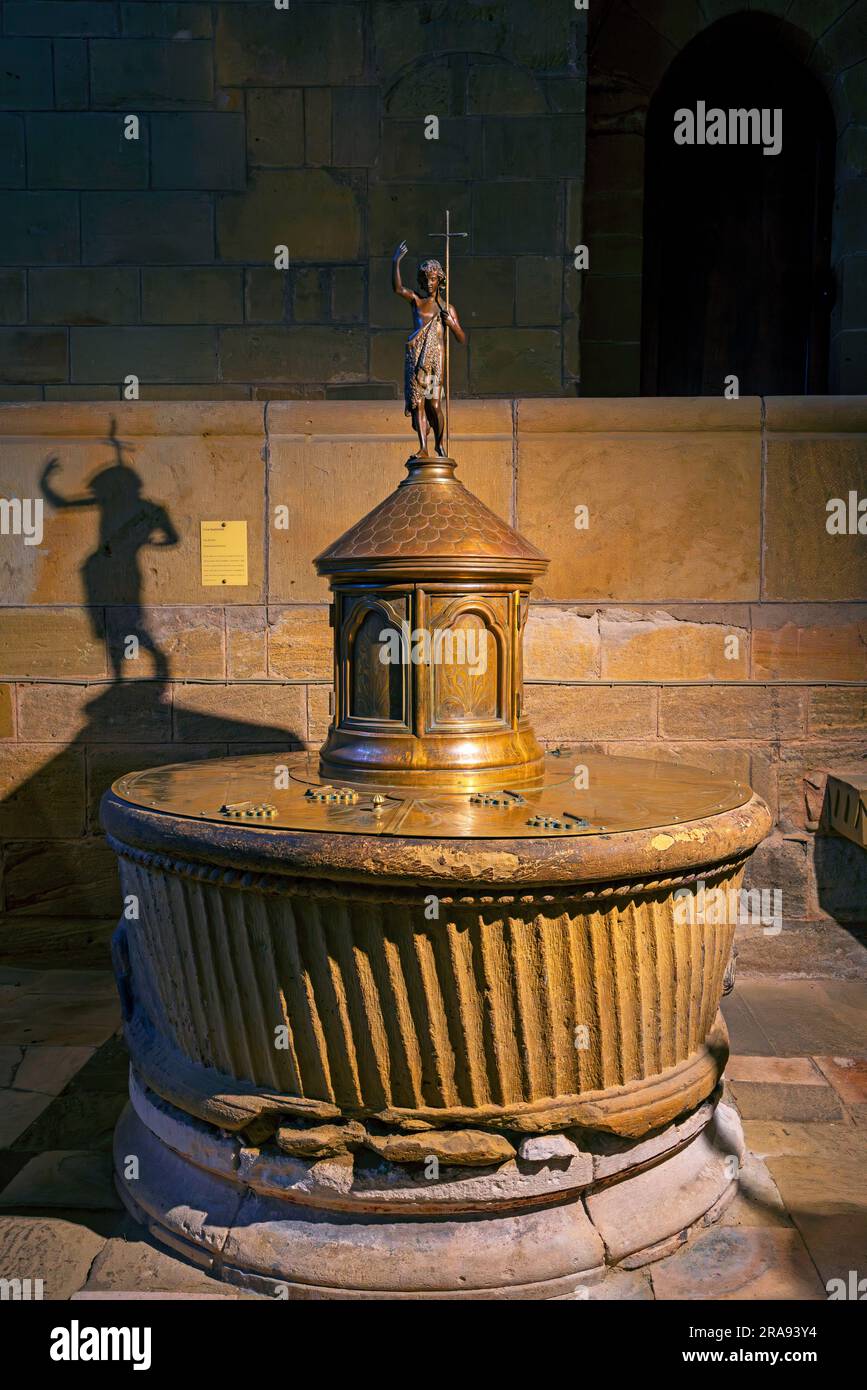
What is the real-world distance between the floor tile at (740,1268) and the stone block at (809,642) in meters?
2.38

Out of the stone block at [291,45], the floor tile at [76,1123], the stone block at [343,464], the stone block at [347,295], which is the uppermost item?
the stone block at [291,45]

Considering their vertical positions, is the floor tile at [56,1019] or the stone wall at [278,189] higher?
the stone wall at [278,189]

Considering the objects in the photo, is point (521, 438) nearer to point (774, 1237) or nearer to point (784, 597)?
point (784, 597)

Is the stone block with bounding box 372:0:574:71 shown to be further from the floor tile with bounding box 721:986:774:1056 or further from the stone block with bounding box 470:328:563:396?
the floor tile with bounding box 721:986:774:1056

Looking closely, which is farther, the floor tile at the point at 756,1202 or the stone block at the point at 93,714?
the stone block at the point at 93,714

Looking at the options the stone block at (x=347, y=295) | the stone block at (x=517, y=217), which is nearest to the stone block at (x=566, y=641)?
the stone block at (x=347, y=295)

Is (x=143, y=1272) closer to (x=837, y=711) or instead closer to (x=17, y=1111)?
(x=17, y=1111)

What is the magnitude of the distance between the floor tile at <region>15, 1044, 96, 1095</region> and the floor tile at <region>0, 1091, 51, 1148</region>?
0.05 m

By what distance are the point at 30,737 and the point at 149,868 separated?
7.14 feet

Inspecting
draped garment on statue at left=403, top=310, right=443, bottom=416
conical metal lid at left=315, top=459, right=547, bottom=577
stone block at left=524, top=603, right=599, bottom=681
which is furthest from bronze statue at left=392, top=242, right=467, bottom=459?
stone block at left=524, top=603, right=599, bottom=681

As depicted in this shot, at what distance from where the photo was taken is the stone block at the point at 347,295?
18.3ft

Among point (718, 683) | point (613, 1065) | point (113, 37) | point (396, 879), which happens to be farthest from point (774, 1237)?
point (113, 37)

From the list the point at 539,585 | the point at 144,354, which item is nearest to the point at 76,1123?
the point at 539,585

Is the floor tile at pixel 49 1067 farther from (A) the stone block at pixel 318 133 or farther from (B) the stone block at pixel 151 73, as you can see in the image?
(B) the stone block at pixel 151 73
